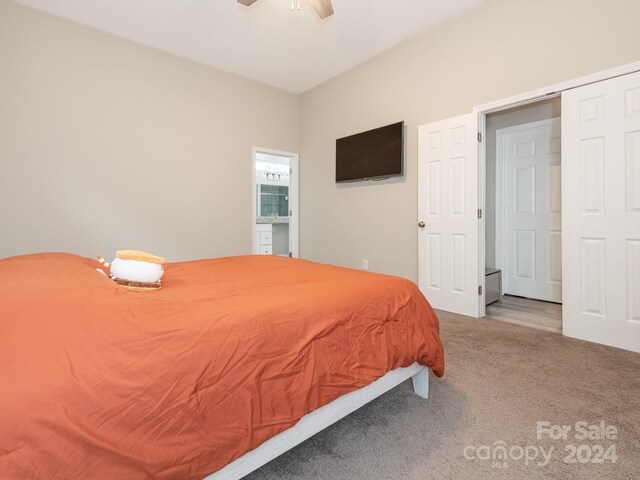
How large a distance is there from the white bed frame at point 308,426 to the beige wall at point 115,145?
124 inches

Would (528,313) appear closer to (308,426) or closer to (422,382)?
(422,382)

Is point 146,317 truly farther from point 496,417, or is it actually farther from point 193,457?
point 496,417

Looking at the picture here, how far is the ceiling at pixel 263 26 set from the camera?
295 centimetres

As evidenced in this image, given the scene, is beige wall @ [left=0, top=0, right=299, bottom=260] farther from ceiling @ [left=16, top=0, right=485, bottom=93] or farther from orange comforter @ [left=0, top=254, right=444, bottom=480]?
orange comforter @ [left=0, top=254, right=444, bottom=480]

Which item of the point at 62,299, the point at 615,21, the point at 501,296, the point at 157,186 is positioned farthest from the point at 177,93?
the point at 501,296

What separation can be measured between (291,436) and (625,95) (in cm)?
309

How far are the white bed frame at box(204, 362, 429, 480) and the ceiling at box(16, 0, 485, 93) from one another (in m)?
3.12

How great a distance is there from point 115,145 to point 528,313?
4.72m

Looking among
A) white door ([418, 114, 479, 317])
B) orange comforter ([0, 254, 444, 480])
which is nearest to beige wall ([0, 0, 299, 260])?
orange comforter ([0, 254, 444, 480])

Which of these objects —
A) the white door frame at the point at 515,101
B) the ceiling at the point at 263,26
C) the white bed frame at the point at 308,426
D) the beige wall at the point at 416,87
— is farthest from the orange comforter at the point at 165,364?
the ceiling at the point at 263,26

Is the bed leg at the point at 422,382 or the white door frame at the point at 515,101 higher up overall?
the white door frame at the point at 515,101

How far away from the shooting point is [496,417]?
1540 mm

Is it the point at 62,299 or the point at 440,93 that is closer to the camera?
the point at 62,299

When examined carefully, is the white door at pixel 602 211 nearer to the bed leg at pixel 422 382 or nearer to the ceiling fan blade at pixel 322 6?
the bed leg at pixel 422 382
